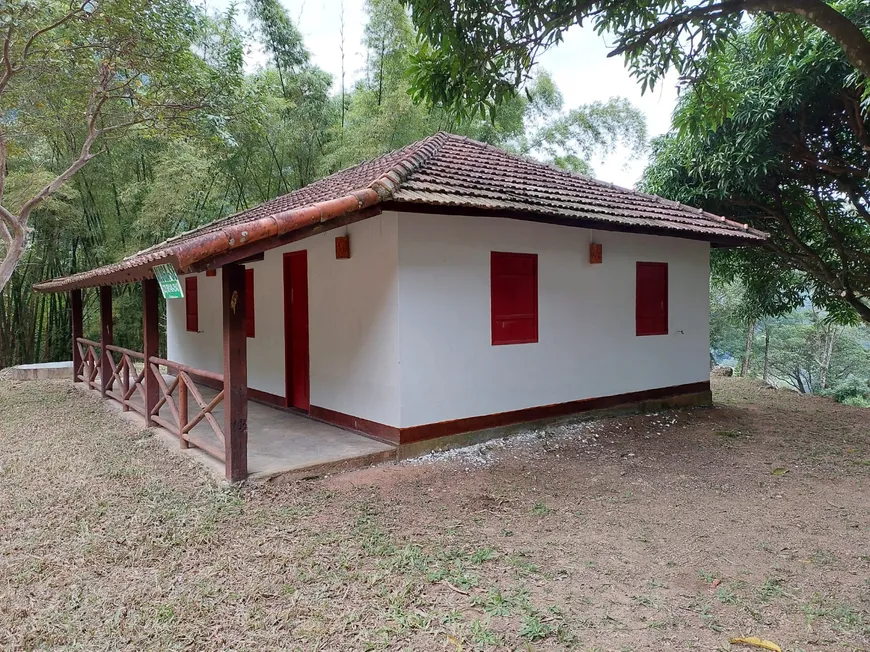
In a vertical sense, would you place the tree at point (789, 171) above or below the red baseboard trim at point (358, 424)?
above

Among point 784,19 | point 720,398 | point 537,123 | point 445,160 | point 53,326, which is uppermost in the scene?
point 537,123

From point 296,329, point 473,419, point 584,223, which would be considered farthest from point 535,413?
point 296,329

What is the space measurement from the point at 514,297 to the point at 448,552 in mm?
3342

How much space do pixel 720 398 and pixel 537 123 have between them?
10159mm

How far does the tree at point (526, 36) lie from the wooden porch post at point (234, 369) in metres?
2.36

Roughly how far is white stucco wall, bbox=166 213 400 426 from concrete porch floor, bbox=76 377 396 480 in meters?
0.29

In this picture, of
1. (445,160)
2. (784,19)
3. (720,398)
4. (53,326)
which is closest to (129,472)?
(445,160)

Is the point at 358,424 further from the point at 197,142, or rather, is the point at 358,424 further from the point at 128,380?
the point at 197,142

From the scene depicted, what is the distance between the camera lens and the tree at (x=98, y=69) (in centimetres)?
689

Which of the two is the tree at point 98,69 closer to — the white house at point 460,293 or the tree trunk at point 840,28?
the white house at point 460,293

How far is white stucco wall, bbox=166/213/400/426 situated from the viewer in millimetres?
5305

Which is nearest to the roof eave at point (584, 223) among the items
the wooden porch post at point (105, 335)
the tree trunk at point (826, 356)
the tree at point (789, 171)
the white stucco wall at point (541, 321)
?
the white stucco wall at point (541, 321)

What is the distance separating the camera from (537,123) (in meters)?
16.1

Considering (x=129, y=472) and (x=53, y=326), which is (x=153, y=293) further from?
(x=53, y=326)
